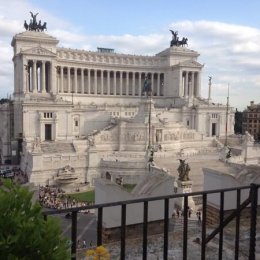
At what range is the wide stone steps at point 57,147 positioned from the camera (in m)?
49.7

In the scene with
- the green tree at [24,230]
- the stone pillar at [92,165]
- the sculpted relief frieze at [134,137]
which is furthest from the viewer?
the sculpted relief frieze at [134,137]

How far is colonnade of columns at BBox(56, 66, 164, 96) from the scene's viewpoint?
80000 mm

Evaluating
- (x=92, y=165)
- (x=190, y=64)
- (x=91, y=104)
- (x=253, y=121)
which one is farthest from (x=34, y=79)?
(x=253, y=121)

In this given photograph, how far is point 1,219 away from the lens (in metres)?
3.81

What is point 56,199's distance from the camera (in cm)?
3581

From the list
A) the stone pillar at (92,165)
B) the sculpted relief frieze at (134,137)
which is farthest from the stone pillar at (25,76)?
the stone pillar at (92,165)

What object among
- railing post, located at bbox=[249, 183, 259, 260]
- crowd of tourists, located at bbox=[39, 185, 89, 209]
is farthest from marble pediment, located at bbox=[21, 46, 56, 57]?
railing post, located at bbox=[249, 183, 259, 260]

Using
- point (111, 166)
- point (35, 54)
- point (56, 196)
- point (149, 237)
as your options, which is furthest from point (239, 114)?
point (149, 237)

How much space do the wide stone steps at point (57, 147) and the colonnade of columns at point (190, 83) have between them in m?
42.4

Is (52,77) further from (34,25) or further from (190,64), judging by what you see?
(190,64)

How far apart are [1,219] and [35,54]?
68239mm

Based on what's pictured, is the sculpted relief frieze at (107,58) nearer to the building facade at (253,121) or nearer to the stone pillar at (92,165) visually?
the building facade at (253,121)

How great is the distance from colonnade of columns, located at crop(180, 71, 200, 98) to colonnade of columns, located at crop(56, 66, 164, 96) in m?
5.92

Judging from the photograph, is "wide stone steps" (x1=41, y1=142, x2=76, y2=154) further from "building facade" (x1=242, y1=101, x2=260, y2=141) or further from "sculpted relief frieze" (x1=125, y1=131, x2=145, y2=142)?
"building facade" (x1=242, y1=101, x2=260, y2=141)
